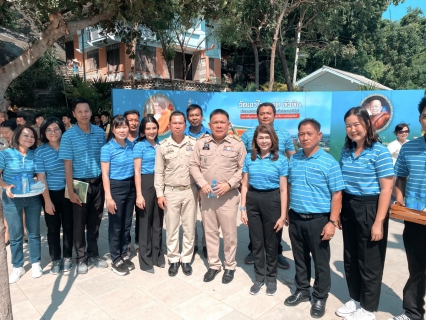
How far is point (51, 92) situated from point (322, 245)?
50.1 feet

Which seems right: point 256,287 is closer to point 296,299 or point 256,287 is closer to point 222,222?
point 296,299

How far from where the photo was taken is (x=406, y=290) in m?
2.44

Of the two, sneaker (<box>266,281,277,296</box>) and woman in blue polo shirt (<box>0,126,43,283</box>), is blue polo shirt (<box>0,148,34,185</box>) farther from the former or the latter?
sneaker (<box>266,281,277,296</box>)

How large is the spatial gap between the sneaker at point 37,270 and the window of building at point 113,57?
16637 millimetres

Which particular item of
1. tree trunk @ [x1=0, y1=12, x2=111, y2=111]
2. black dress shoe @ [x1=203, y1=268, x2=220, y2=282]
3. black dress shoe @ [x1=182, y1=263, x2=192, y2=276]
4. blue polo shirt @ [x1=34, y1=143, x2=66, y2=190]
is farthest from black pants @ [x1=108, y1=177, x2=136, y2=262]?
tree trunk @ [x1=0, y1=12, x2=111, y2=111]

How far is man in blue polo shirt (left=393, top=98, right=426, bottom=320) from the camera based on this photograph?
2.28 m

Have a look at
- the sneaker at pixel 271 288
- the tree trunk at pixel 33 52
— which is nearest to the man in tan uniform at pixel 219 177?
the sneaker at pixel 271 288

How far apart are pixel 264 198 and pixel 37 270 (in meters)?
2.53

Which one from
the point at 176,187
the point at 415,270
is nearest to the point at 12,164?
the point at 176,187

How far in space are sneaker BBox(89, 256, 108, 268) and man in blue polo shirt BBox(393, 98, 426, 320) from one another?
2.91 m

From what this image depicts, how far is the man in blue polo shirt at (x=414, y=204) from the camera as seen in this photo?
228cm

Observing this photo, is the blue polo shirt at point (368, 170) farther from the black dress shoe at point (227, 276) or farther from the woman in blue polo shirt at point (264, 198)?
the black dress shoe at point (227, 276)

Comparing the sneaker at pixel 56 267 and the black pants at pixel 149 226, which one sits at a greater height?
the black pants at pixel 149 226

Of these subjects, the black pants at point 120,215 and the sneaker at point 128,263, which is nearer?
the black pants at point 120,215
